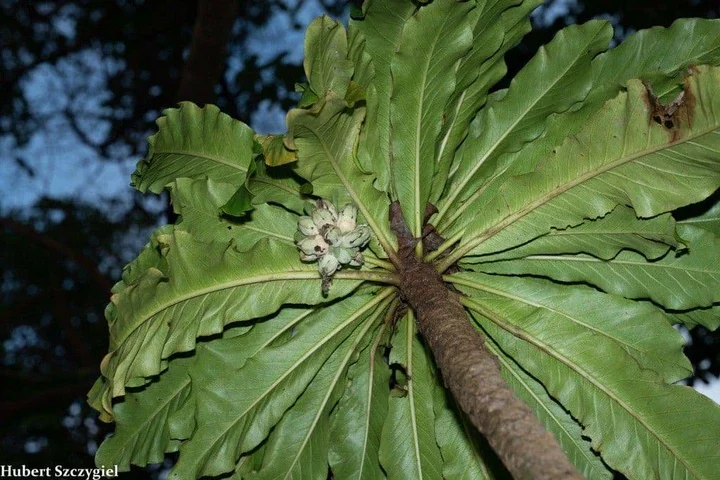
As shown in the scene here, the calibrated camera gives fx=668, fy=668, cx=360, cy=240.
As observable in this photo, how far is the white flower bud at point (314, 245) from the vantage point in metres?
1.89

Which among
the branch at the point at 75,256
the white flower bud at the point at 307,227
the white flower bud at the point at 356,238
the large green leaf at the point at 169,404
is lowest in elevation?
the large green leaf at the point at 169,404

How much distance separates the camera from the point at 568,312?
79.8 inches

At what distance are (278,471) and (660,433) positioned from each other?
115cm

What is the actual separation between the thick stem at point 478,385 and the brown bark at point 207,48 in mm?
2481

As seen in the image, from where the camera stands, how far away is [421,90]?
6.71 feet

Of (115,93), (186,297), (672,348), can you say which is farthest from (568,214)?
(115,93)

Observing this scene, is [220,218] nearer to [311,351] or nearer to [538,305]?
[311,351]

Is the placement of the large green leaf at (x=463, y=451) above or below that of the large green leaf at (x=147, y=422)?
below

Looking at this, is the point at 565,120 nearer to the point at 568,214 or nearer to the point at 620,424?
the point at 568,214

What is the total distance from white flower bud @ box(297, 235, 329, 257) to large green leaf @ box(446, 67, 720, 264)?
482mm

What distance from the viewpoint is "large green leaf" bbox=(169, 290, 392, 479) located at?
2002 millimetres

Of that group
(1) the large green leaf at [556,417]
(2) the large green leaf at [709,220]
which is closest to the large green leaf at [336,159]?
(1) the large green leaf at [556,417]

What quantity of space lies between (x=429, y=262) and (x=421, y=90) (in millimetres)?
527

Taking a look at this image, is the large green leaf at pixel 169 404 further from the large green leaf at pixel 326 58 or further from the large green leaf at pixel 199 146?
the large green leaf at pixel 326 58
